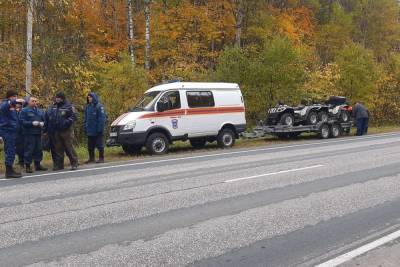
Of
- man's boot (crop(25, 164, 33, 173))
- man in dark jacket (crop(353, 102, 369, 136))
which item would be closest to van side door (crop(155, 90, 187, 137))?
man's boot (crop(25, 164, 33, 173))

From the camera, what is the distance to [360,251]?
5.36 meters

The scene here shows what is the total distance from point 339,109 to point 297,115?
9.16 ft

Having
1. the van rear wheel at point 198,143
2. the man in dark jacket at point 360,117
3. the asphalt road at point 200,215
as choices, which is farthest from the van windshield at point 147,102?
the man in dark jacket at point 360,117

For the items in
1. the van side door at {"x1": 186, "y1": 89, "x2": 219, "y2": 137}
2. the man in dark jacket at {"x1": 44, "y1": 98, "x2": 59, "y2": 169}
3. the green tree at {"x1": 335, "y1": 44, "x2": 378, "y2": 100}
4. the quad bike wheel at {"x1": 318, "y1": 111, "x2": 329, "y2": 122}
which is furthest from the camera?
the green tree at {"x1": 335, "y1": 44, "x2": 378, "y2": 100}

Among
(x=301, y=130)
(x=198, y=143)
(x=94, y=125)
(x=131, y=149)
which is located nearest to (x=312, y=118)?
(x=301, y=130)

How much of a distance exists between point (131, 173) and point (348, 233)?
20.3 ft

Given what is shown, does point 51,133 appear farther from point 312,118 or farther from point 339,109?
point 339,109

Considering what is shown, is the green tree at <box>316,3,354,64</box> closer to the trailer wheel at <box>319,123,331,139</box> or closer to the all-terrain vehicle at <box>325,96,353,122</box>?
the all-terrain vehicle at <box>325,96,353,122</box>

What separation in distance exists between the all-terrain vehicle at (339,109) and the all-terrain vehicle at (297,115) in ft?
2.12

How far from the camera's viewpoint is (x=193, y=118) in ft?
55.4

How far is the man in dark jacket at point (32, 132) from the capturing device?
462 inches

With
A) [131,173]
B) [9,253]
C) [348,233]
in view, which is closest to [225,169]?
[131,173]

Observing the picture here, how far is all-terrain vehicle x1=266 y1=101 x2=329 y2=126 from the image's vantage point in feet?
71.7

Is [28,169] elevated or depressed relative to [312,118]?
depressed
